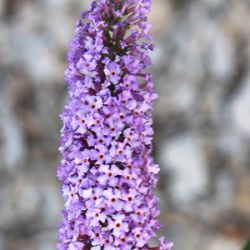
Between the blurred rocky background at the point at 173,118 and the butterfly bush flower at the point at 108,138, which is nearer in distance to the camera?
the butterfly bush flower at the point at 108,138

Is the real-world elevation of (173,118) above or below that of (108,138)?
above

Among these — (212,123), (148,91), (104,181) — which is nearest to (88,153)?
(104,181)

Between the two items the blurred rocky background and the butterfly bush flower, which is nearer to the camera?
the butterfly bush flower

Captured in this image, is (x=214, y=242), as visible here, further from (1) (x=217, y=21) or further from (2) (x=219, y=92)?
(1) (x=217, y=21)

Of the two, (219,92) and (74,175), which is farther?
(219,92)

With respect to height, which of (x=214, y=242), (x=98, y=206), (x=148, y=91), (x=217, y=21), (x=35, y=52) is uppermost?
(x=35, y=52)
